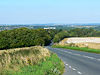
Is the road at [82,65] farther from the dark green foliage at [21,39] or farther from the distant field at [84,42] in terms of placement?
the dark green foliage at [21,39]

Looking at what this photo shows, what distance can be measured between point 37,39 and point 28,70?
11123cm

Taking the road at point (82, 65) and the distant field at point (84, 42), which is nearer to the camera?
the road at point (82, 65)

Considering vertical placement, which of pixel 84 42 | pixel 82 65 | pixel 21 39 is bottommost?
pixel 21 39

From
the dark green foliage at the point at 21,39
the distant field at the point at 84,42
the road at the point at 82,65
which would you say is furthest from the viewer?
the dark green foliage at the point at 21,39

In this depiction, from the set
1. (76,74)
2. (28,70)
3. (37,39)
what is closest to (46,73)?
(28,70)

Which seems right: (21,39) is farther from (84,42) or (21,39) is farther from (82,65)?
(82,65)

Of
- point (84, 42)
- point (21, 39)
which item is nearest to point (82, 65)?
point (84, 42)

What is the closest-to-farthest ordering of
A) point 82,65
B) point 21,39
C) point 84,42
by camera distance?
1. point 82,65
2. point 84,42
3. point 21,39

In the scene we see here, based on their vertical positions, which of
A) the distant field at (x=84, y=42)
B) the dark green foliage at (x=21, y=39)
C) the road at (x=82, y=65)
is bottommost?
the dark green foliage at (x=21, y=39)

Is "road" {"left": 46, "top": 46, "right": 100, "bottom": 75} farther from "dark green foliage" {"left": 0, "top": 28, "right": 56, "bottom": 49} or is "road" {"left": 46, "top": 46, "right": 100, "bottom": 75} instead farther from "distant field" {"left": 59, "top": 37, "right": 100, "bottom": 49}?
"dark green foliage" {"left": 0, "top": 28, "right": 56, "bottom": 49}

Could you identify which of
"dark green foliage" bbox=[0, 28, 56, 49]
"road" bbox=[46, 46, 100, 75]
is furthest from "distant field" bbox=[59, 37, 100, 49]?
"dark green foliage" bbox=[0, 28, 56, 49]

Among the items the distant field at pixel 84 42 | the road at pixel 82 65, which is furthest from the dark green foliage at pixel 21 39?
the road at pixel 82 65

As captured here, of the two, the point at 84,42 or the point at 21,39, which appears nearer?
the point at 84,42

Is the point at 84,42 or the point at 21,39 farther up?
the point at 84,42
